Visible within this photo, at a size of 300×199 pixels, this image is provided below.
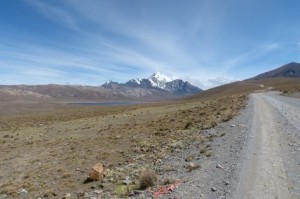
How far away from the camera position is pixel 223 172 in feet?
40.5

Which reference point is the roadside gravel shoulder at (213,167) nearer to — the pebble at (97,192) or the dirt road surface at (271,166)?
the dirt road surface at (271,166)

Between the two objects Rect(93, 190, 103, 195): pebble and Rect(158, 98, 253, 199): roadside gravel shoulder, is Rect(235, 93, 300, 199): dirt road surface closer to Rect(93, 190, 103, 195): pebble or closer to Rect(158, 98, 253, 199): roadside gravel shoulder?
Rect(158, 98, 253, 199): roadside gravel shoulder

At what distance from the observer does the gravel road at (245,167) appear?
10.0m

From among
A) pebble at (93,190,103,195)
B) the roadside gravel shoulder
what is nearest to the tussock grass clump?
the roadside gravel shoulder

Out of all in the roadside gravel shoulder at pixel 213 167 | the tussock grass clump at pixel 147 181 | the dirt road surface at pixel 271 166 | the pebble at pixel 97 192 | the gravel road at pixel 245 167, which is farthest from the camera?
the pebble at pixel 97 192

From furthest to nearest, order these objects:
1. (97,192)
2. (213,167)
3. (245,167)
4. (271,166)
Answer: (213,167) → (97,192) → (245,167) → (271,166)

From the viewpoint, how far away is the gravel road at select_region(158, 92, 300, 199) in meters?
10.0

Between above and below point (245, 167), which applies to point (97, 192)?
below

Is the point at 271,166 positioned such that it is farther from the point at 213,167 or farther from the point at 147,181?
the point at 147,181

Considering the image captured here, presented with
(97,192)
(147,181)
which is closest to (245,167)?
(147,181)

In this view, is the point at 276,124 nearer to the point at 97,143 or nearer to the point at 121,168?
the point at 121,168

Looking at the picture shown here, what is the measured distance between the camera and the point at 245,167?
1232 centimetres

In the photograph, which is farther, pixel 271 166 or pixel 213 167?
pixel 213 167

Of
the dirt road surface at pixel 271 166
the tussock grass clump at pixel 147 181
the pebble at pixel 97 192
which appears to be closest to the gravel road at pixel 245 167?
the dirt road surface at pixel 271 166
